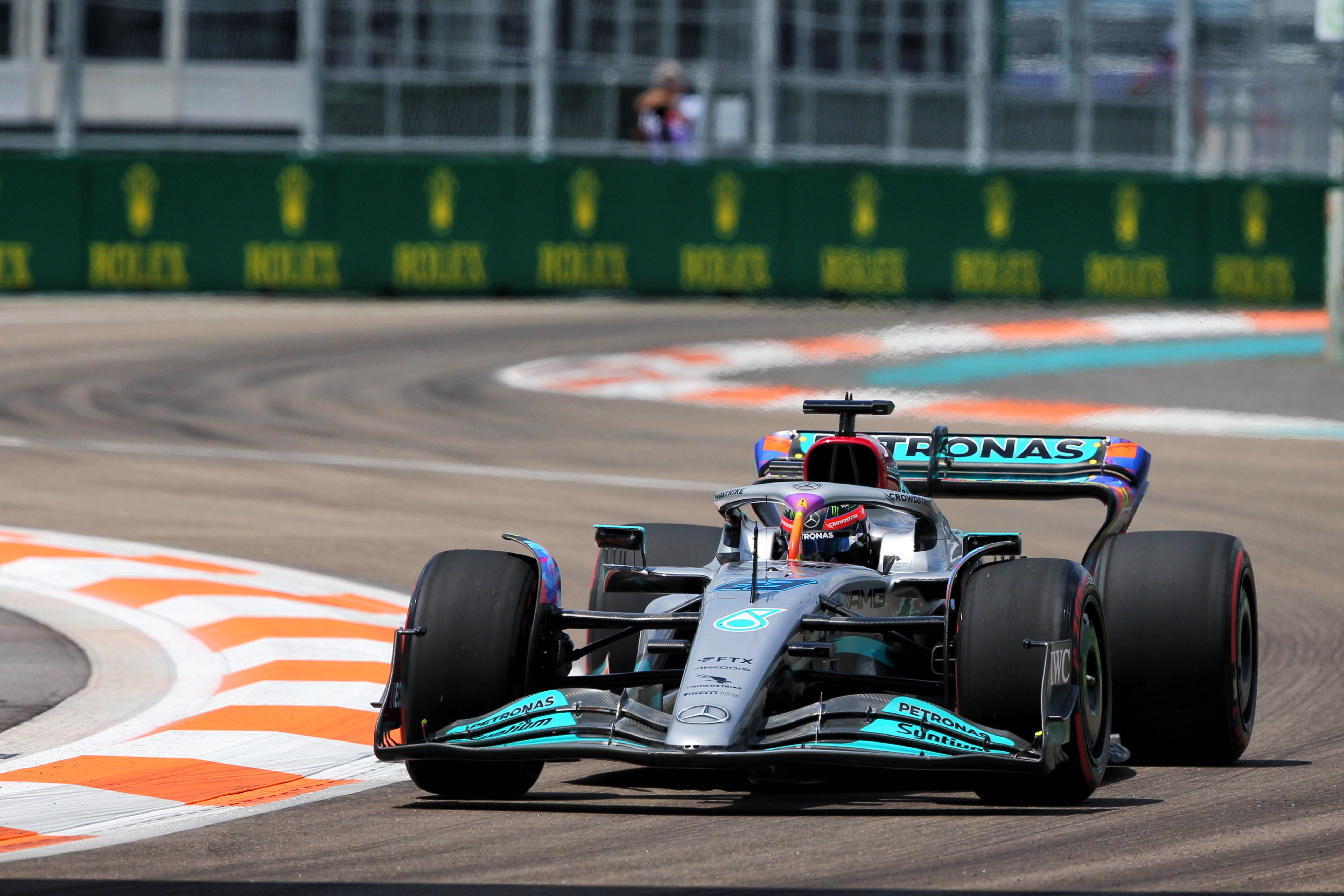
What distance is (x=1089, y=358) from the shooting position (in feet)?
71.4

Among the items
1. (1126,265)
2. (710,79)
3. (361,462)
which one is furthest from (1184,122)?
(361,462)

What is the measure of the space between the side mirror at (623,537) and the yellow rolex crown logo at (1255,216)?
21.1m

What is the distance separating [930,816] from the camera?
18.9 ft

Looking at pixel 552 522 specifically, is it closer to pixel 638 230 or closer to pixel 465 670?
pixel 465 670

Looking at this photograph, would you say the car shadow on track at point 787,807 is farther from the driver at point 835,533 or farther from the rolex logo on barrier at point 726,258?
the rolex logo on barrier at point 726,258

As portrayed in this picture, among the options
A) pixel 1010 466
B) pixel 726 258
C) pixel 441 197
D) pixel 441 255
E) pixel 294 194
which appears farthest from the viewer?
pixel 726 258

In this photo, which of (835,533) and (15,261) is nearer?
(835,533)

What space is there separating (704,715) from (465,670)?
805 mm

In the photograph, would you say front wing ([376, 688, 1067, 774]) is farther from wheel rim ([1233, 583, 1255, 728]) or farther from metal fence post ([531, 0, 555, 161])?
metal fence post ([531, 0, 555, 161])

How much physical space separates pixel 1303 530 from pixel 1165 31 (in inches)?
689

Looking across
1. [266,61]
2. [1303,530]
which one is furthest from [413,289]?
[1303,530]

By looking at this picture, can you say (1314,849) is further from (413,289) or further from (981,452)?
(413,289)

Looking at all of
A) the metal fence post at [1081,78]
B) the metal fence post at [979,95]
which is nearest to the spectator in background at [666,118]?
the metal fence post at [979,95]

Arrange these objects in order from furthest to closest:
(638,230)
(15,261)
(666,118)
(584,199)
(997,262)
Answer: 1. (997,262)
2. (666,118)
3. (638,230)
4. (584,199)
5. (15,261)
